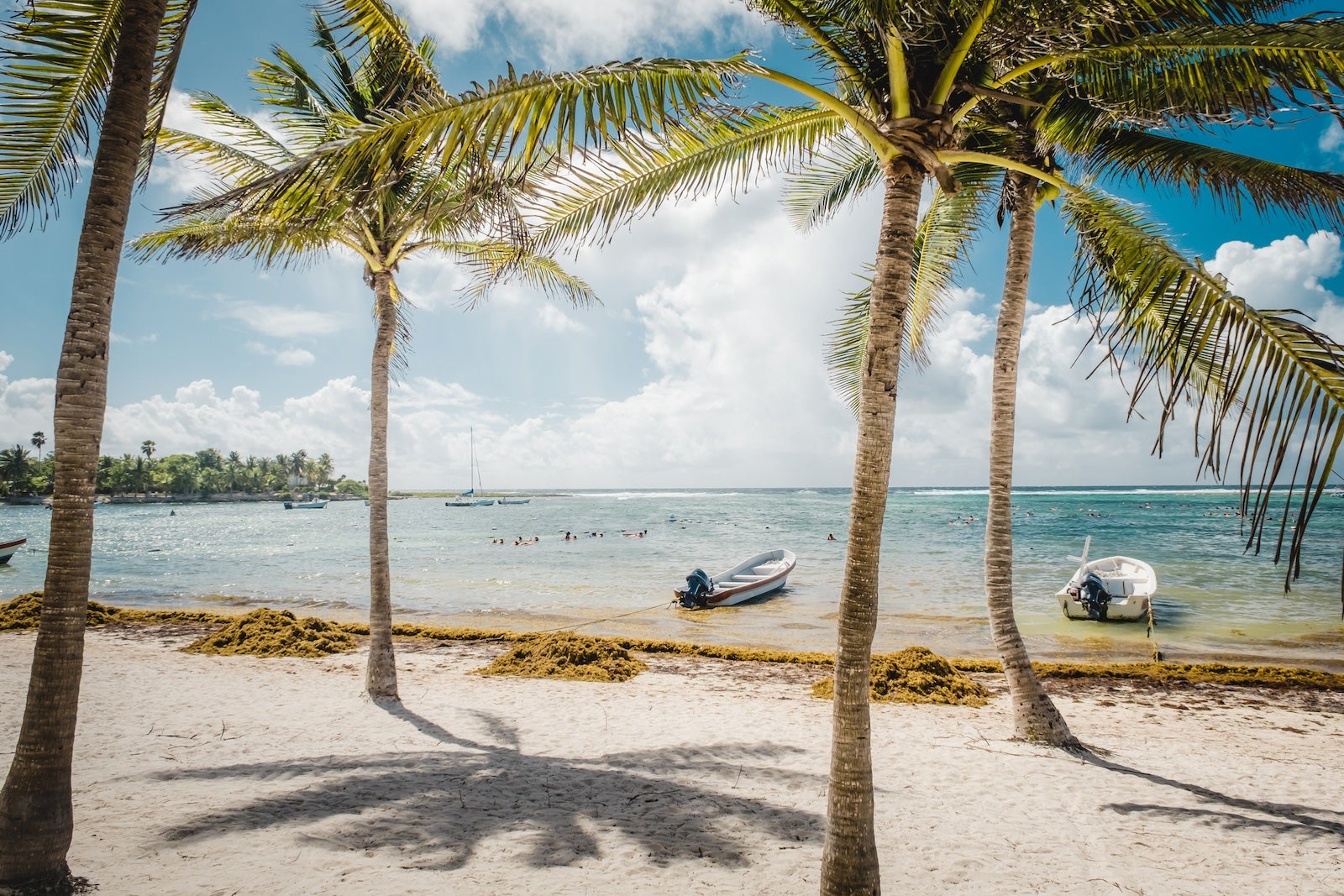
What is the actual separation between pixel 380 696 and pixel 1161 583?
87.6 ft

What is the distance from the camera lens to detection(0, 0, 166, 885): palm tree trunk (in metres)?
3.49

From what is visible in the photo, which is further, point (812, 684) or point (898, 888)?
point (812, 684)

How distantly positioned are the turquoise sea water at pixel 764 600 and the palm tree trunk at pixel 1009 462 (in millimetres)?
6717

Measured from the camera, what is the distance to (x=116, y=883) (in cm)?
384

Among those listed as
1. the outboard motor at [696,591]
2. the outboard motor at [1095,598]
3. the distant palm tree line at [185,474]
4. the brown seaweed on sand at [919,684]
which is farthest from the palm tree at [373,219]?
the distant palm tree line at [185,474]

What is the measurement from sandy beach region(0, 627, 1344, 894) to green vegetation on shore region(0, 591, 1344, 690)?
0.57 metres

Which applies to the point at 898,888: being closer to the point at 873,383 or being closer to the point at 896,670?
the point at 873,383

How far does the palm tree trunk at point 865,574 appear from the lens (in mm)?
3512

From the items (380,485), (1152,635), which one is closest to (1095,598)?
(1152,635)

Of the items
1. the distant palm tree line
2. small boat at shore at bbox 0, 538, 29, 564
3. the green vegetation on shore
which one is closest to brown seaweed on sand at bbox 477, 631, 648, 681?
the green vegetation on shore

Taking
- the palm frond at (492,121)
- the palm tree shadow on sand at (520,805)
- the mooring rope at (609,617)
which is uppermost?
the palm frond at (492,121)

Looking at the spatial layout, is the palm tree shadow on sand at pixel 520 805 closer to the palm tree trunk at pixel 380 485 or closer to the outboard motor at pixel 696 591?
the palm tree trunk at pixel 380 485

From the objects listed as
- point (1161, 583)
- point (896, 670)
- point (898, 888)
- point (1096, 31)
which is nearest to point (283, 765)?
point (898, 888)

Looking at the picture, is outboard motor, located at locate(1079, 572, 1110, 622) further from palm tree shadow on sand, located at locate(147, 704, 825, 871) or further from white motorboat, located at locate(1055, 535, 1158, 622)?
palm tree shadow on sand, located at locate(147, 704, 825, 871)
